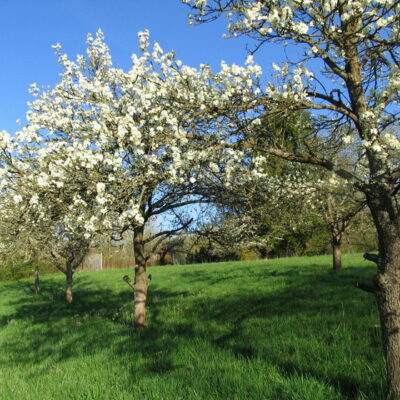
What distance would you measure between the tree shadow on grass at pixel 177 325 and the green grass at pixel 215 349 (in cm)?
3

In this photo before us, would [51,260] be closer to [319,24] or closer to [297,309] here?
[297,309]

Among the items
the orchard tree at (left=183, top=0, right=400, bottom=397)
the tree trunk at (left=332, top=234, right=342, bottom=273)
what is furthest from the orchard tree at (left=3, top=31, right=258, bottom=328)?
the tree trunk at (left=332, top=234, right=342, bottom=273)

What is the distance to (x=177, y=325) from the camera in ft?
28.9

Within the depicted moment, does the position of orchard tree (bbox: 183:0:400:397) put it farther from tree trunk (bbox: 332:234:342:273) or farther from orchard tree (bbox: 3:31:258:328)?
tree trunk (bbox: 332:234:342:273)

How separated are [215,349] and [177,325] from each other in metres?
2.55

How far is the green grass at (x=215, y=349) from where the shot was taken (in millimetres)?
4707

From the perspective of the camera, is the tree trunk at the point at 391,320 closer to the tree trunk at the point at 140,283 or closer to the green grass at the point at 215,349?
the green grass at the point at 215,349

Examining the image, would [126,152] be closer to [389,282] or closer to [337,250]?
[389,282]

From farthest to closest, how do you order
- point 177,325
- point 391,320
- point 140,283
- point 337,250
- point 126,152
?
→ point 337,250
point 140,283
point 177,325
point 126,152
point 391,320

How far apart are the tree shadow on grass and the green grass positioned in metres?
0.03

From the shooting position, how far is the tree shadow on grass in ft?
19.8

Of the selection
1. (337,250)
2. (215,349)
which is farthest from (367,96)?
(337,250)

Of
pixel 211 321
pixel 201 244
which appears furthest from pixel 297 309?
pixel 201 244

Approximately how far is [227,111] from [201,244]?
199 inches
